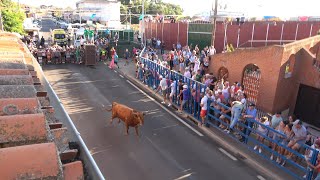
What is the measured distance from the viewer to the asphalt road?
29.6 ft

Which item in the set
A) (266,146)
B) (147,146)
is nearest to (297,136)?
(266,146)

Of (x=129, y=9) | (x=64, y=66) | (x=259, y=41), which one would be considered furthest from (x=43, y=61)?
(x=129, y=9)

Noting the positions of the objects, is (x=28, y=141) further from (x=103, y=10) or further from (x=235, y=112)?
(x=103, y=10)

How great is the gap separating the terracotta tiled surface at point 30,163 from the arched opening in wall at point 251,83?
1363 centimetres

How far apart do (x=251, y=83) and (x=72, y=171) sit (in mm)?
13703

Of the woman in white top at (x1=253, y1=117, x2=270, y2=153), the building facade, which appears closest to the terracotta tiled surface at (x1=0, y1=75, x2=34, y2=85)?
the woman in white top at (x1=253, y1=117, x2=270, y2=153)

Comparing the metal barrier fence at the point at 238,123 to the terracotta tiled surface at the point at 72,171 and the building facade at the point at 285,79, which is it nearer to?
the building facade at the point at 285,79

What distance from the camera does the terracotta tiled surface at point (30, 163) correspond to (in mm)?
2365

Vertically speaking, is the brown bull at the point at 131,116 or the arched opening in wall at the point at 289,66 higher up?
the arched opening in wall at the point at 289,66

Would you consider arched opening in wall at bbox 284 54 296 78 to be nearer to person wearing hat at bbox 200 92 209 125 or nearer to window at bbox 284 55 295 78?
Answer: window at bbox 284 55 295 78

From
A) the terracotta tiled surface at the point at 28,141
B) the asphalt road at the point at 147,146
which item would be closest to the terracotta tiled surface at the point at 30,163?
the terracotta tiled surface at the point at 28,141

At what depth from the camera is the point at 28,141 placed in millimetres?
2883

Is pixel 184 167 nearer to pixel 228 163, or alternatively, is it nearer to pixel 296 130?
pixel 228 163

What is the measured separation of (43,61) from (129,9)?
6526 cm
